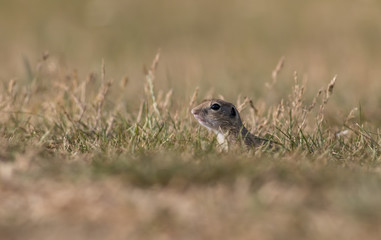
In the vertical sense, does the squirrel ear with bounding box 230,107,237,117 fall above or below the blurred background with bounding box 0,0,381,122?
above

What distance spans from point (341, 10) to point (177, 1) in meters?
3.85

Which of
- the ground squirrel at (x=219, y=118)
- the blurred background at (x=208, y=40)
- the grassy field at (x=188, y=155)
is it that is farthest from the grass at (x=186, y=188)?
the blurred background at (x=208, y=40)

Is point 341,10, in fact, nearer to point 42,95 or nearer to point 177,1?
point 177,1

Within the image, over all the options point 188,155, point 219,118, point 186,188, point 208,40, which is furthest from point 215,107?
point 208,40

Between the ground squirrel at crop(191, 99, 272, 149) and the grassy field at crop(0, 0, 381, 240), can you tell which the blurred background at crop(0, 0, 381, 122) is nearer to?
the grassy field at crop(0, 0, 381, 240)

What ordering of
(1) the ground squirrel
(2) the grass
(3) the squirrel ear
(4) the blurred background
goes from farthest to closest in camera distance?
(4) the blurred background
(3) the squirrel ear
(1) the ground squirrel
(2) the grass

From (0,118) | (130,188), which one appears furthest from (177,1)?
(130,188)

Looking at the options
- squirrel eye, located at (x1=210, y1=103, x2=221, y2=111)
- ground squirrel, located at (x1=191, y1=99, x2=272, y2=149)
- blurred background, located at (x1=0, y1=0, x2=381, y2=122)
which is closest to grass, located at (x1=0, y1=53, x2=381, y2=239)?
ground squirrel, located at (x1=191, y1=99, x2=272, y2=149)

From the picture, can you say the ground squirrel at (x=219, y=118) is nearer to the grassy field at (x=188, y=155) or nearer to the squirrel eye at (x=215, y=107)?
the squirrel eye at (x=215, y=107)

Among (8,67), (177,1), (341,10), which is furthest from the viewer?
(177,1)

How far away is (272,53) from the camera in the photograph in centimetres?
1284

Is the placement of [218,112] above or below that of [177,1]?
above

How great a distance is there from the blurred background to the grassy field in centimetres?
8

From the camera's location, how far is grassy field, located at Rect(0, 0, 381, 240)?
11.7 feet
